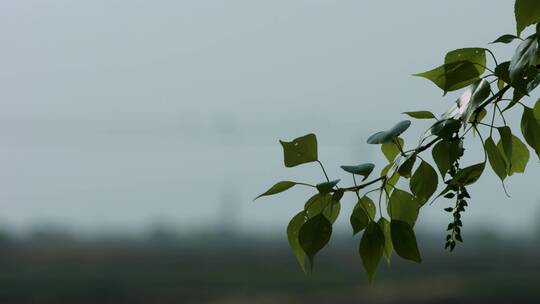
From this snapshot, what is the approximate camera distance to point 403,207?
11.2 inches

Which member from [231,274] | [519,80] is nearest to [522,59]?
[519,80]

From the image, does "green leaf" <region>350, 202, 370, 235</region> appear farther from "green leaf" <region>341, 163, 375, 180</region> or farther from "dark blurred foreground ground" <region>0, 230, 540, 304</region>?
"dark blurred foreground ground" <region>0, 230, 540, 304</region>

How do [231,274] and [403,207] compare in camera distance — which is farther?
[231,274]

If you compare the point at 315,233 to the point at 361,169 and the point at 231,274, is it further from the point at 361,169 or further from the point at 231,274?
the point at 231,274

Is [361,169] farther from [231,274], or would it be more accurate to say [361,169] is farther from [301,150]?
[231,274]

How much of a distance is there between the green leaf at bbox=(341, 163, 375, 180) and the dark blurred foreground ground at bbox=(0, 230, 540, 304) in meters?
7.99

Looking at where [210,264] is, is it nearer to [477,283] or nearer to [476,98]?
[477,283]

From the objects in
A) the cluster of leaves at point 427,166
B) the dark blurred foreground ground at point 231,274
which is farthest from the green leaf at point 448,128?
the dark blurred foreground ground at point 231,274

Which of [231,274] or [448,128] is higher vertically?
[231,274]

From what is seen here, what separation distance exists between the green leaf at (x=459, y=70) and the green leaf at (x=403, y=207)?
1.4 inches

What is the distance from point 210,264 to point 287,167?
374 inches

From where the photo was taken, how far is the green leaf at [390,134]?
27 cm

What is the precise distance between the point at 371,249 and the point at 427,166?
0.11 feet

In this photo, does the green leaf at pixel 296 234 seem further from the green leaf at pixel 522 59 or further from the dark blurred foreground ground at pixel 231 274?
the dark blurred foreground ground at pixel 231 274
